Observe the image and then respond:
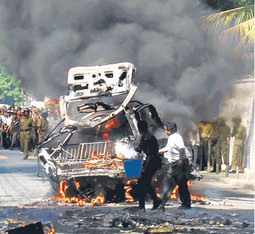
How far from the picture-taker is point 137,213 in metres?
9.54

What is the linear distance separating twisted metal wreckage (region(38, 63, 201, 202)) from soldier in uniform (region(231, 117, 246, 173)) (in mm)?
3097

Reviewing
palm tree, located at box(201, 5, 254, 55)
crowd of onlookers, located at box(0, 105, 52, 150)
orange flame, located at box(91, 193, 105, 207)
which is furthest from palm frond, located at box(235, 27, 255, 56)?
crowd of onlookers, located at box(0, 105, 52, 150)

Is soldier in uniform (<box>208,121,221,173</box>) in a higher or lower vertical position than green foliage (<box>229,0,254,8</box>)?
lower

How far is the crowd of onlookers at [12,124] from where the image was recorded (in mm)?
10395

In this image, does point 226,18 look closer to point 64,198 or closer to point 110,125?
point 110,125

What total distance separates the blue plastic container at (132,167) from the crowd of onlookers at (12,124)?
1.52 meters

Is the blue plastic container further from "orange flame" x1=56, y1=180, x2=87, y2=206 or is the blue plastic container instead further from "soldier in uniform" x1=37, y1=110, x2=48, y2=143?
"soldier in uniform" x1=37, y1=110, x2=48, y2=143

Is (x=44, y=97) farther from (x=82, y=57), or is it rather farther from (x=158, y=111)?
(x=158, y=111)

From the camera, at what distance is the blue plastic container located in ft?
31.7

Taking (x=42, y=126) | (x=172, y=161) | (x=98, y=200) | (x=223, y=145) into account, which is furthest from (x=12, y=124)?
(x=223, y=145)

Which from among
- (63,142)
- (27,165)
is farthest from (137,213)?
(27,165)

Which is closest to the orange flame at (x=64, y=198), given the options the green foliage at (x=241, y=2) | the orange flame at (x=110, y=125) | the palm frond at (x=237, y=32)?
the orange flame at (x=110, y=125)

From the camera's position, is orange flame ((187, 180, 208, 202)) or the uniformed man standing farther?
the uniformed man standing

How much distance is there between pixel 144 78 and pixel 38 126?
177 cm
